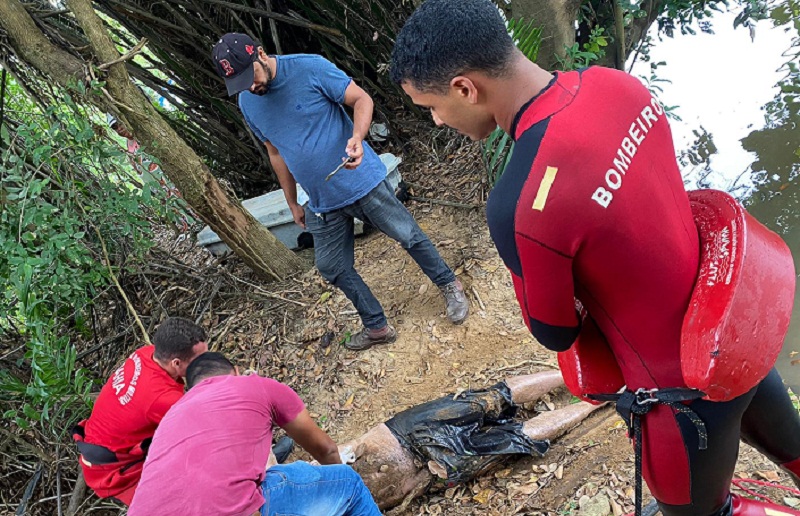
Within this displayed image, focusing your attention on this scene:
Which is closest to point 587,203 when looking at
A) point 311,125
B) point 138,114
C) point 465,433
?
point 465,433

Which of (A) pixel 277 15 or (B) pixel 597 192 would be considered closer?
(B) pixel 597 192

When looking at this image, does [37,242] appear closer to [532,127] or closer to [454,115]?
[454,115]

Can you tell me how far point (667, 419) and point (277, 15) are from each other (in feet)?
14.6

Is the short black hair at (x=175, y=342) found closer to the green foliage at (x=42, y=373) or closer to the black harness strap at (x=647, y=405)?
the green foliage at (x=42, y=373)

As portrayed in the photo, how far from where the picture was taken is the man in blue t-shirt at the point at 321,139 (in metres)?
2.85

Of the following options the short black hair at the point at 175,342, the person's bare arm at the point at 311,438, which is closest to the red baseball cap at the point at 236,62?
the short black hair at the point at 175,342

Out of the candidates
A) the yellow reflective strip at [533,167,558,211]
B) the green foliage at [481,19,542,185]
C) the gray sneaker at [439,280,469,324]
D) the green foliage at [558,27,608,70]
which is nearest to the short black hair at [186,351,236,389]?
the gray sneaker at [439,280,469,324]

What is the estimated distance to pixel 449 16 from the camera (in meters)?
1.21

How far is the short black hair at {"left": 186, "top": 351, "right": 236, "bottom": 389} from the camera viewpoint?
7.95 feet

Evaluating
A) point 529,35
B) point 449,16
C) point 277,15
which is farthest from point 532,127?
point 277,15

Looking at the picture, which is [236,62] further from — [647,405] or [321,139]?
[647,405]

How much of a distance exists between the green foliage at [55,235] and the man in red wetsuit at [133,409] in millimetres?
321

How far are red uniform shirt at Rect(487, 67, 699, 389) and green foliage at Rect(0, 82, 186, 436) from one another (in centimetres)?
257

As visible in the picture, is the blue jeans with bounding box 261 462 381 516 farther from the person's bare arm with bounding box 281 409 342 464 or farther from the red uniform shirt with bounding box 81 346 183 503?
the red uniform shirt with bounding box 81 346 183 503
